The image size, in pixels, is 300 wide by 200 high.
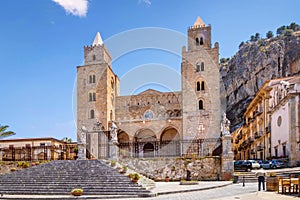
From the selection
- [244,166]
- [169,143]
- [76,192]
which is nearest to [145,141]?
[169,143]

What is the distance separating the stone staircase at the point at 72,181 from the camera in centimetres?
1512

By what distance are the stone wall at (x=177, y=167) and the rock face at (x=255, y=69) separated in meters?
45.1

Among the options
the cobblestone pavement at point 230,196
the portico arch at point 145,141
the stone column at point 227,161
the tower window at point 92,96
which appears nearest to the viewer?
the cobblestone pavement at point 230,196

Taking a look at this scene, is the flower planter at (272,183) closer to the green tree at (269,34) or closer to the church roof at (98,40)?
the church roof at (98,40)

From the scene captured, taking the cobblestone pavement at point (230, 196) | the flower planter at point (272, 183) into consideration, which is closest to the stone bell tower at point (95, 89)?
the cobblestone pavement at point (230, 196)

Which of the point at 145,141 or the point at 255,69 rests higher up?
the point at 255,69

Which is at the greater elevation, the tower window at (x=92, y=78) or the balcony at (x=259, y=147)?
the tower window at (x=92, y=78)

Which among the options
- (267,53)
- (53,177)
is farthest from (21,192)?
(267,53)

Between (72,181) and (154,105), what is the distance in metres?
28.7

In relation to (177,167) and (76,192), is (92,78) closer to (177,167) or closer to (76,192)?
(177,167)

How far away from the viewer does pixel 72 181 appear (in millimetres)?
16672

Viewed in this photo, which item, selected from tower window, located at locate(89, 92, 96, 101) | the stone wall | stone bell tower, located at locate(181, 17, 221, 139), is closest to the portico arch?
stone bell tower, located at locate(181, 17, 221, 139)

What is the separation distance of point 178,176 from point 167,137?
66.1 feet

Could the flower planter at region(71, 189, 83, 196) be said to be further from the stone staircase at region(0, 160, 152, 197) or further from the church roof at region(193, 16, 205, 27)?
the church roof at region(193, 16, 205, 27)
